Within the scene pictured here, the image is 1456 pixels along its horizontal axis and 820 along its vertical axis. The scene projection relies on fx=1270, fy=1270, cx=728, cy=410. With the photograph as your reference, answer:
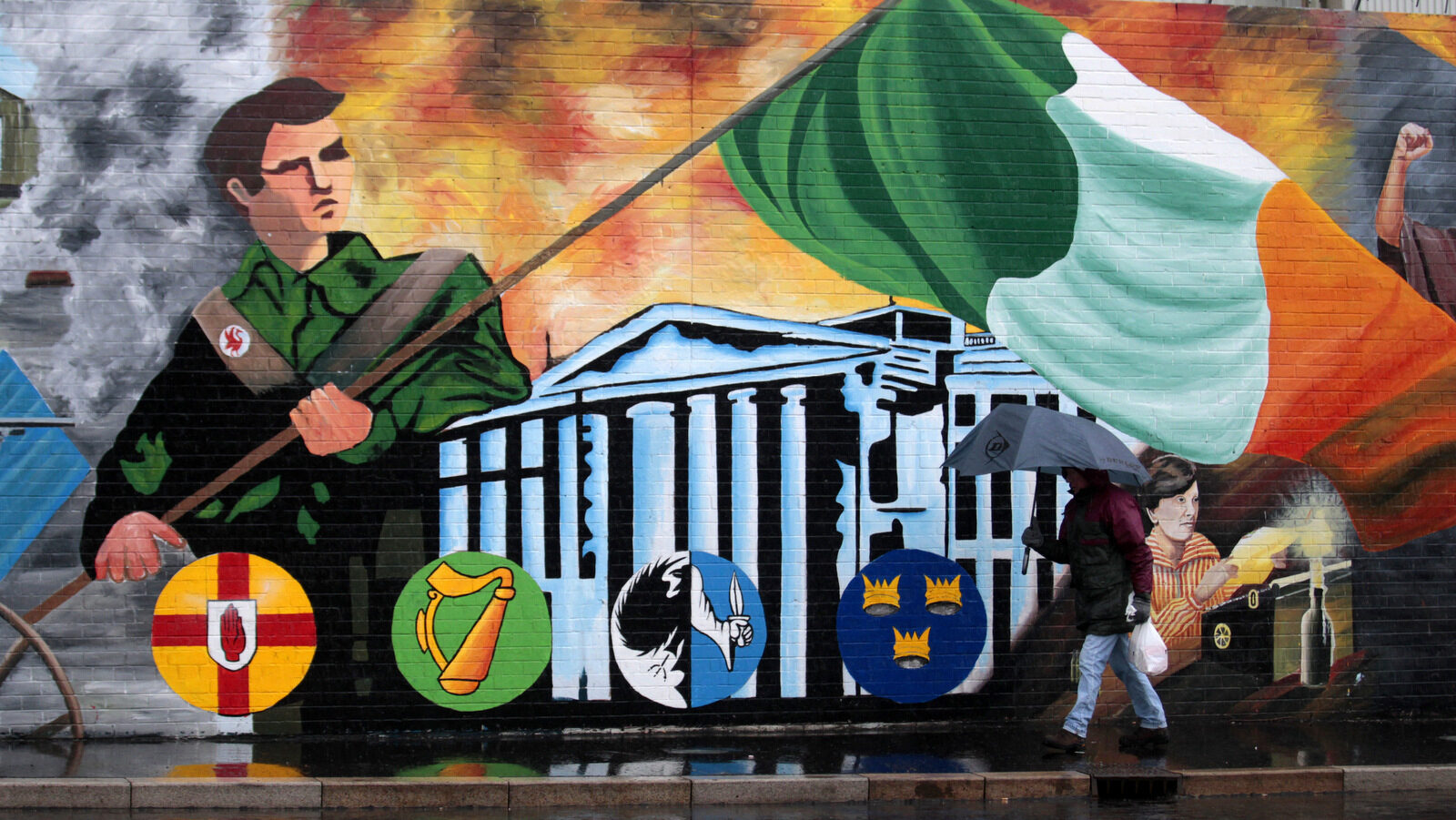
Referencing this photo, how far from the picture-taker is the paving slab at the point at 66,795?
22.6 feet

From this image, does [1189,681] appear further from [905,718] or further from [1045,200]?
[1045,200]

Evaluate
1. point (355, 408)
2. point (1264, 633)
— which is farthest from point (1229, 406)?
point (355, 408)

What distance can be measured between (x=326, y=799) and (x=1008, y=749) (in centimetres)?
411

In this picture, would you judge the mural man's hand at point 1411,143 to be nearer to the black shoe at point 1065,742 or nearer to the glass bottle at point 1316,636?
the glass bottle at point 1316,636

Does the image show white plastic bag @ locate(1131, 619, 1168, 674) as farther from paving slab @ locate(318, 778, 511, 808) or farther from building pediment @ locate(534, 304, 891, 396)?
paving slab @ locate(318, 778, 511, 808)

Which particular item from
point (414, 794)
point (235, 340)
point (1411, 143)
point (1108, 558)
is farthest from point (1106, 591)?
point (235, 340)

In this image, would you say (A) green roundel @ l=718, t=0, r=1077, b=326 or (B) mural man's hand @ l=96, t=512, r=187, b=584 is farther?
(A) green roundel @ l=718, t=0, r=1077, b=326

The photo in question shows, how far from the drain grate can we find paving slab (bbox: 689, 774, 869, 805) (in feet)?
4.40

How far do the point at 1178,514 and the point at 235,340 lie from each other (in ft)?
22.1

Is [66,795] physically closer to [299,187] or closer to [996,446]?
[299,187]

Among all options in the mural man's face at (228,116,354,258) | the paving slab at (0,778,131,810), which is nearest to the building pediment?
the mural man's face at (228,116,354,258)

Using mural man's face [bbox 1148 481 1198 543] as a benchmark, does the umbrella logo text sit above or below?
above

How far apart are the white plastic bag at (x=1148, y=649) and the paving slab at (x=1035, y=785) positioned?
3.02ft

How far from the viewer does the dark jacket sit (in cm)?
783
